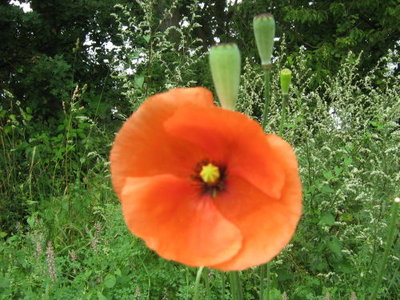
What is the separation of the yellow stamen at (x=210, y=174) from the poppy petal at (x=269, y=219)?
7 cm

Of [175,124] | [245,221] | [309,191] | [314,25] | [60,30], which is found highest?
[314,25]

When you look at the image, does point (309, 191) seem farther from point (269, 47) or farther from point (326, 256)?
point (269, 47)

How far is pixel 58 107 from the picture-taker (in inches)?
245

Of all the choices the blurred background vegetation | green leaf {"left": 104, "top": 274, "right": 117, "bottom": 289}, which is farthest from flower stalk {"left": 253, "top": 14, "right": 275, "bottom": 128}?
green leaf {"left": 104, "top": 274, "right": 117, "bottom": 289}

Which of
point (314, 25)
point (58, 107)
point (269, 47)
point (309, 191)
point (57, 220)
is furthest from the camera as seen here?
point (314, 25)

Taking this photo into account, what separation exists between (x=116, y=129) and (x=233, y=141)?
16.6 ft

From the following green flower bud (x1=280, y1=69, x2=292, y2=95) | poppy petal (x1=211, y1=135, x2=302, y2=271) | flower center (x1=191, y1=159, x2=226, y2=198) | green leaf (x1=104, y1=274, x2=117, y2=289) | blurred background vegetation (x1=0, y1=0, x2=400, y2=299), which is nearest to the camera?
poppy petal (x1=211, y1=135, x2=302, y2=271)

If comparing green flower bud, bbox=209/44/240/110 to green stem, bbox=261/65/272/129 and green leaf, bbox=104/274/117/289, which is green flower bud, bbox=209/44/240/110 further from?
green leaf, bbox=104/274/117/289

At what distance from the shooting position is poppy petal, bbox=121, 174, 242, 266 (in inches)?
32.1

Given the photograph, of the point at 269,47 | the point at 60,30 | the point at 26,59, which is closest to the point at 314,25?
the point at 60,30

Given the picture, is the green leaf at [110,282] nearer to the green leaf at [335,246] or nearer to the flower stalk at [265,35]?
the green leaf at [335,246]

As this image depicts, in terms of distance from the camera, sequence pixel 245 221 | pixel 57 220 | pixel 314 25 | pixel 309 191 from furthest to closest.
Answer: pixel 314 25 < pixel 57 220 < pixel 309 191 < pixel 245 221

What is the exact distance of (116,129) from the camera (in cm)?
582

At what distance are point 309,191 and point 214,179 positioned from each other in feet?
5.58
